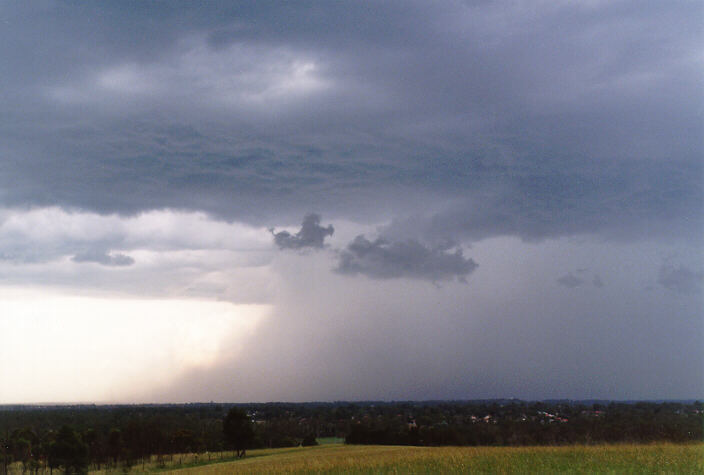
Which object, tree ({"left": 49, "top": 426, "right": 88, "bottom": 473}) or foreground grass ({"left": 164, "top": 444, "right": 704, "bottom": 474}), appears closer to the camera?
foreground grass ({"left": 164, "top": 444, "right": 704, "bottom": 474})

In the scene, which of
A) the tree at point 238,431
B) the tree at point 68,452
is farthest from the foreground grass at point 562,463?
the tree at point 68,452

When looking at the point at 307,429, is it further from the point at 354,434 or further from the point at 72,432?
the point at 72,432

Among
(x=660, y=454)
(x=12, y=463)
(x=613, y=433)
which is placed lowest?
(x=12, y=463)

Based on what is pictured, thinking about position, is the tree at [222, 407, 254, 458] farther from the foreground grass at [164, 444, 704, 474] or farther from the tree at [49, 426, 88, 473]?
the foreground grass at [164, 444, 704, 474]

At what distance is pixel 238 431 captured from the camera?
92.8 metres

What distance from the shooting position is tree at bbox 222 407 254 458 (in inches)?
3649

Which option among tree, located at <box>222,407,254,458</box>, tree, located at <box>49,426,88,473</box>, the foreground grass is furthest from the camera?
tree, located at <box>49,426,88,473</box>

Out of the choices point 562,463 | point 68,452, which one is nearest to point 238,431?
point 68,452

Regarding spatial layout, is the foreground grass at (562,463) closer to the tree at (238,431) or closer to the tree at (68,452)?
the tree at (238,431)

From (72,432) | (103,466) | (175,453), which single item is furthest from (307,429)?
(72,432)

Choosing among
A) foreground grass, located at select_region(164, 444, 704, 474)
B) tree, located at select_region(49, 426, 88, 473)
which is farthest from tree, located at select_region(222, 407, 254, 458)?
foreground grass, located at select_region(164, 444, 704, 474)

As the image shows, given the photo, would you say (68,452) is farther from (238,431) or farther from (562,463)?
(562,463)

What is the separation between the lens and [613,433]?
9756 cm

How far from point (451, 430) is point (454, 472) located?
86901mm
